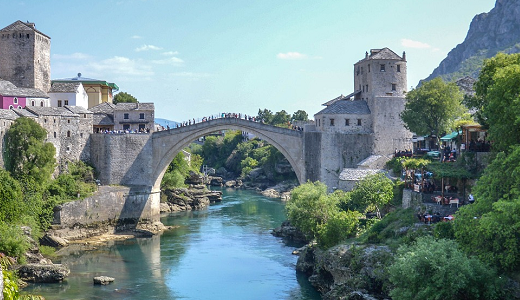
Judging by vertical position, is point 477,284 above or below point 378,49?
below

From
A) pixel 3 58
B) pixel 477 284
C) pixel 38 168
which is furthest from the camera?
pixel 3 58

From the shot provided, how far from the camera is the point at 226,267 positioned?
38.0 metres

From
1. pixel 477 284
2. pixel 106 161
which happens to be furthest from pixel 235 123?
pixel 477 284

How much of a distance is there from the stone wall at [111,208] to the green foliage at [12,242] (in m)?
9.77

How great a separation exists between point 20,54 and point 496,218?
4283 cm

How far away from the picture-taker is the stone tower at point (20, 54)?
176 feet

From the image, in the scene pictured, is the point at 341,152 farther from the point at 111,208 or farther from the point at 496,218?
the point at 496,218

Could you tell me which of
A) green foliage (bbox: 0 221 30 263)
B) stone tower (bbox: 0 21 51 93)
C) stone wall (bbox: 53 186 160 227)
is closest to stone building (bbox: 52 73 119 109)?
stone tower (bbox: 0 21 51 93)

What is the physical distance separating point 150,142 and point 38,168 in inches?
399

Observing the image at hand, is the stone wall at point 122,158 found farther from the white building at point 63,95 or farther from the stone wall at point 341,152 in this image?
the stone wall at point 341,152

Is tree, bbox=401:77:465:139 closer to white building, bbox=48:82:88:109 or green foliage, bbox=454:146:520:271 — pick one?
green foliage, bbox=454:146:520:271

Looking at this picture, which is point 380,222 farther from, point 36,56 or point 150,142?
point 36,56

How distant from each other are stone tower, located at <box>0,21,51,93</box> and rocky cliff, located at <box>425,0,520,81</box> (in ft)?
204

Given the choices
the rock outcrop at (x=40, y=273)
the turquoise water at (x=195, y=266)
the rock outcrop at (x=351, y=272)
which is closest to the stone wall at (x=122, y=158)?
the turquoise water at (x=195, y=266)
